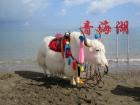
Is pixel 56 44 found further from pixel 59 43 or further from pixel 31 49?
pixel 31 49

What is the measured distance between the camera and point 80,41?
11.1m

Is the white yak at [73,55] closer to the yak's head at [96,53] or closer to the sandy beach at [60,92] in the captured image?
the yak's head at [96,53]

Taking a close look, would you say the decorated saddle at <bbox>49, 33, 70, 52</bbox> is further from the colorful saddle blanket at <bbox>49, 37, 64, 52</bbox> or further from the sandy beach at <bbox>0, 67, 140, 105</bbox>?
the sandy beach at <bbox>0, 67, 140, 105</bbox>

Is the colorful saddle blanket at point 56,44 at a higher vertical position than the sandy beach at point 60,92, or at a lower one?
higher

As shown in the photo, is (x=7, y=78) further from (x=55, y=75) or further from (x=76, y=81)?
(x=76, y=81)

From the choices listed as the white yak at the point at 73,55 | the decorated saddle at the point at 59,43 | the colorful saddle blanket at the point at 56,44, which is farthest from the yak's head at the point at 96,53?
the colorful saddle blanket at the point at 56,44

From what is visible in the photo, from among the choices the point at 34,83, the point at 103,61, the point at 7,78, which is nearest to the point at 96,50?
the point at 103,61

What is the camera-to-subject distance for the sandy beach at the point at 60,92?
973 cm

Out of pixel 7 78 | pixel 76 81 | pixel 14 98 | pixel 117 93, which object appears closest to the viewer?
pixel 14 98

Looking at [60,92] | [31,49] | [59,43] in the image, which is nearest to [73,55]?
[59,43]

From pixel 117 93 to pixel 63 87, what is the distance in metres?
1.61

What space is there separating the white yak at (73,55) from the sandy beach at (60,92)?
1.49 ft

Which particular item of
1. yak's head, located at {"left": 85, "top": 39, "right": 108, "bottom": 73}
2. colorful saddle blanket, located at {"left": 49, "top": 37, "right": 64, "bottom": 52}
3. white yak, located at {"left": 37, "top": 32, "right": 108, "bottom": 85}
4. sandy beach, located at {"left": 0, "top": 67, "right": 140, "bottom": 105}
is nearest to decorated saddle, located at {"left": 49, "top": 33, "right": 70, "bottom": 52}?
colorful saddle blanket, located at {"left": 49, "top": 37, "right": 64, "bottom": 52}

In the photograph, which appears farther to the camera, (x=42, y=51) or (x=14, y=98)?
(x=42, y=51)
